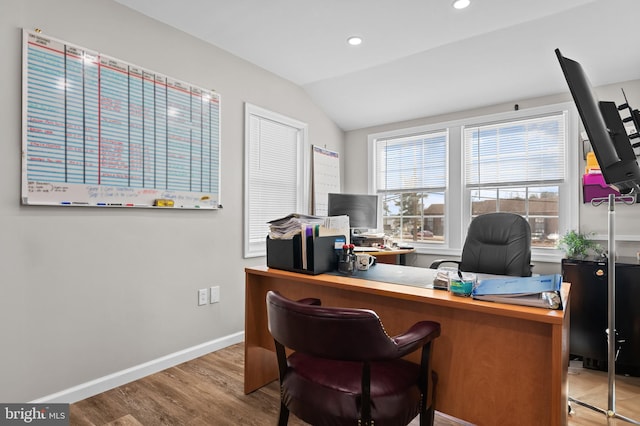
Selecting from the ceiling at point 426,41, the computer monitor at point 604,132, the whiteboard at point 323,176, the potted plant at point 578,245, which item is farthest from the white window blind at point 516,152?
the computer monitor at point 604,132

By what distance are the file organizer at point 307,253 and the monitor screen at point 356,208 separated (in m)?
1.69

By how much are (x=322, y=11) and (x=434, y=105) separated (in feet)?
5.96

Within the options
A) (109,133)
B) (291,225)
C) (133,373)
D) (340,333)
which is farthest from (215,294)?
(340,333)

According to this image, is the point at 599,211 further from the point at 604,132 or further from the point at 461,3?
the point at 461,3

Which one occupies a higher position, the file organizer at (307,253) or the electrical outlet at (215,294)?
the file organizer at (307,253)

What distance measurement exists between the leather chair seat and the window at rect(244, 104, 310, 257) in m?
1.98

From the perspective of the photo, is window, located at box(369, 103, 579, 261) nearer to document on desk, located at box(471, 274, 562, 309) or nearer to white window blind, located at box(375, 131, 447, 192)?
white window blind, located at box(375, 131, 447, 192)

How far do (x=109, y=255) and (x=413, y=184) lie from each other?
323 cm

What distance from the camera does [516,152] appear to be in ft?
11.5

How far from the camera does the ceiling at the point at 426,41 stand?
95.4 inches

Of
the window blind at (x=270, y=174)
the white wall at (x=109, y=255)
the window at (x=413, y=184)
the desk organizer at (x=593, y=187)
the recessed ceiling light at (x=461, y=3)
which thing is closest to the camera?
the white wall at (x=109, y=255)

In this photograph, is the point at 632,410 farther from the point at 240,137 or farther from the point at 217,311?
the point at 240,137

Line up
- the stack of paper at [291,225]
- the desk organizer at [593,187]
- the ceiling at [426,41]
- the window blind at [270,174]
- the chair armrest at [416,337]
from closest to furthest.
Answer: the chair armrest at [416,337]
the stack of paper at [291,225]
the ceiling at [426,41]
the desk organizer at [593,187]
the window blind at [270,174]

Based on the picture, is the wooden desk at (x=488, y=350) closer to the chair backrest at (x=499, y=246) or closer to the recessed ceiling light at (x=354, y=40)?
the chair backrest at (x=499, y=246)
